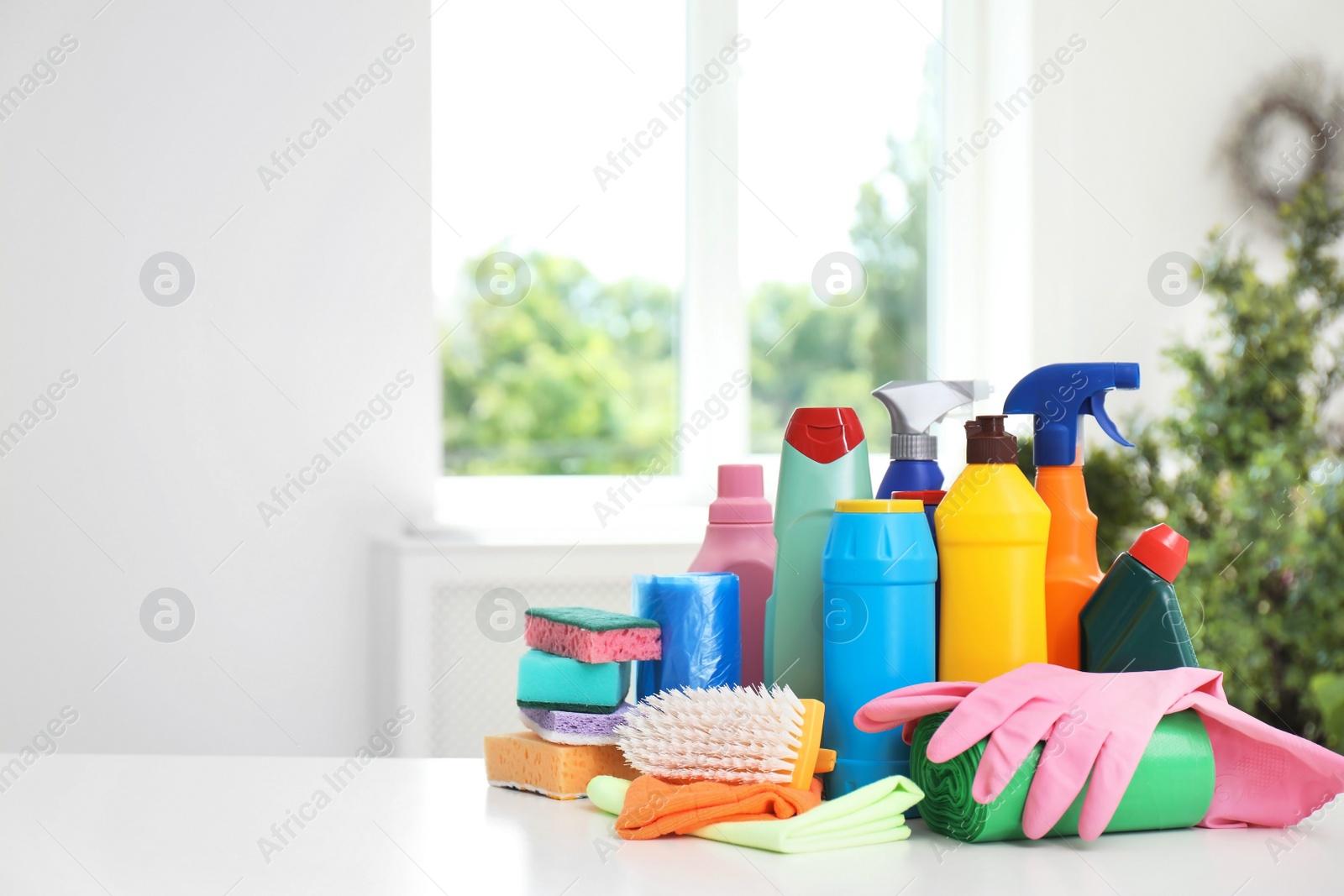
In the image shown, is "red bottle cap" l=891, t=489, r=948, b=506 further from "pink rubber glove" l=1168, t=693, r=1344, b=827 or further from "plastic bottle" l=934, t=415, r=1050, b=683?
"pink rubber glove" l=1168, t=693, r=1344, b=827

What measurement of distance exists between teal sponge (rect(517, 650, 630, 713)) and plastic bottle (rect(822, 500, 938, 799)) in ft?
0.50

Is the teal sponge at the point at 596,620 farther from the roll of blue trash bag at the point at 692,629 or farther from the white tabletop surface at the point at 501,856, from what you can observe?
the white tabletop surface at the point at 501,856

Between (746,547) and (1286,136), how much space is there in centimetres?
194

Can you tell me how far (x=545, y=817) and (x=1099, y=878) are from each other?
14.0 inches

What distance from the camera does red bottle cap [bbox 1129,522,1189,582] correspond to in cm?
76

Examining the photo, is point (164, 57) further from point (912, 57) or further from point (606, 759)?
point (606, 759)

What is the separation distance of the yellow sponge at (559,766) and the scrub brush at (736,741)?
6cm

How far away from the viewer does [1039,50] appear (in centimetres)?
216

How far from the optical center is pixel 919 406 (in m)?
0.86

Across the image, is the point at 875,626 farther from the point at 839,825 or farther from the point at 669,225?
the point at 669,225

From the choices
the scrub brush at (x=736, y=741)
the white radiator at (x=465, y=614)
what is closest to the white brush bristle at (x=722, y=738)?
the scrub brush at (x=736, y=741)

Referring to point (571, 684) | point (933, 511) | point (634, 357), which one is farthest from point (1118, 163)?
point (571, 684)

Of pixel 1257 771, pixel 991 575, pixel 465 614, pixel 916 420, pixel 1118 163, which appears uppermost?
pixel 1118 163

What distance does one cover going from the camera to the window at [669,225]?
2.16 metres
